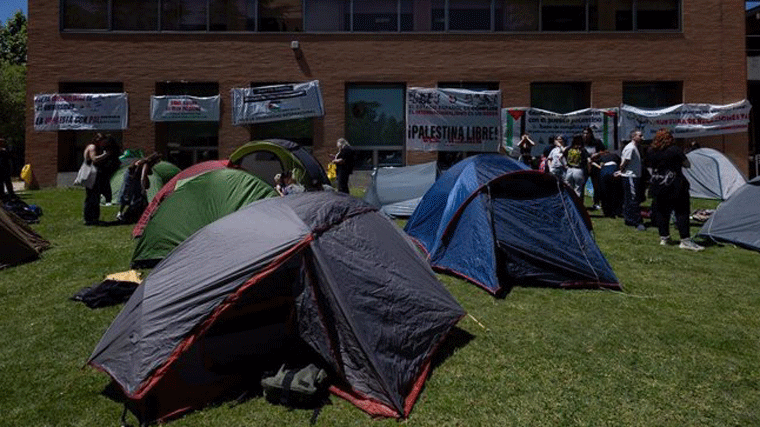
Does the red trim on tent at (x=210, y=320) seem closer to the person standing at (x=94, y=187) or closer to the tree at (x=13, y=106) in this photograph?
the person standing at (x=94, y=187)

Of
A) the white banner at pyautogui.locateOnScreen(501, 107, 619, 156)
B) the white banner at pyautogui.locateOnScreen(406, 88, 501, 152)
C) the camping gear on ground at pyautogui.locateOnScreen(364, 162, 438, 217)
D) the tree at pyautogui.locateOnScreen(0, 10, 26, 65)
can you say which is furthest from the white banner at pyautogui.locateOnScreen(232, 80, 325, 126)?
the tree at pyautogui.locateOnScreen(0, 10, 26, 65)

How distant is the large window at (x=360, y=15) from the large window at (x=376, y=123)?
225 cm

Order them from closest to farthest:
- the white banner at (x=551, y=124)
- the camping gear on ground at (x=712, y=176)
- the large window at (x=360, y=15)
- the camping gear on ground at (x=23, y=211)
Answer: the camping gear on ground at (x=23, y=211)
the camping gear on ground at (x=712, y=176)
the white banner at (x=551, y=124)
the large window at (x=360, y=15)

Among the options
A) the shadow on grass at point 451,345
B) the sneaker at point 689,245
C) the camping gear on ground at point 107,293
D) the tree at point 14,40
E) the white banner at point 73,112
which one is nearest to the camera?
the shadow on grass at point 451,345

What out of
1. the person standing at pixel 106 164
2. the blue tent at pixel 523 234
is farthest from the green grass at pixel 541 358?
the person standing at pixel 106 164

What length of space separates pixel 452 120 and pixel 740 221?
1070 centimetres

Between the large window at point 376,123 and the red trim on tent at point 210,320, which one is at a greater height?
the large window at point 376,123

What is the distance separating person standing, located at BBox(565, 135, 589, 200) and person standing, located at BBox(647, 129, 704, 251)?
247 centimetres

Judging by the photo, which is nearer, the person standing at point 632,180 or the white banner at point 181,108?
the person standing at point 632,180

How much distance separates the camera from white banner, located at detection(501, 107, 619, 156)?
59.2 feet

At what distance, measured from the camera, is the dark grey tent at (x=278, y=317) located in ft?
12.3

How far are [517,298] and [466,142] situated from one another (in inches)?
507

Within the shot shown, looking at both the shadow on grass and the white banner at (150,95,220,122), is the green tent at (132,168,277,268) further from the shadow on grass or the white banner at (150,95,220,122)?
the white banner at (150,95,220,122)

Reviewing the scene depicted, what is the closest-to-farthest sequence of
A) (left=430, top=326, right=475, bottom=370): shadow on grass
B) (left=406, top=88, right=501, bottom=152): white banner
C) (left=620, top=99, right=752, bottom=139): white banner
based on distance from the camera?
(left=430, top=326, right=475, bottom=370): shadow on grass, (left=620, top=99, right=752, bottom=139): white banner, (left=406, top=88, right=501, bottom=152): white banner
